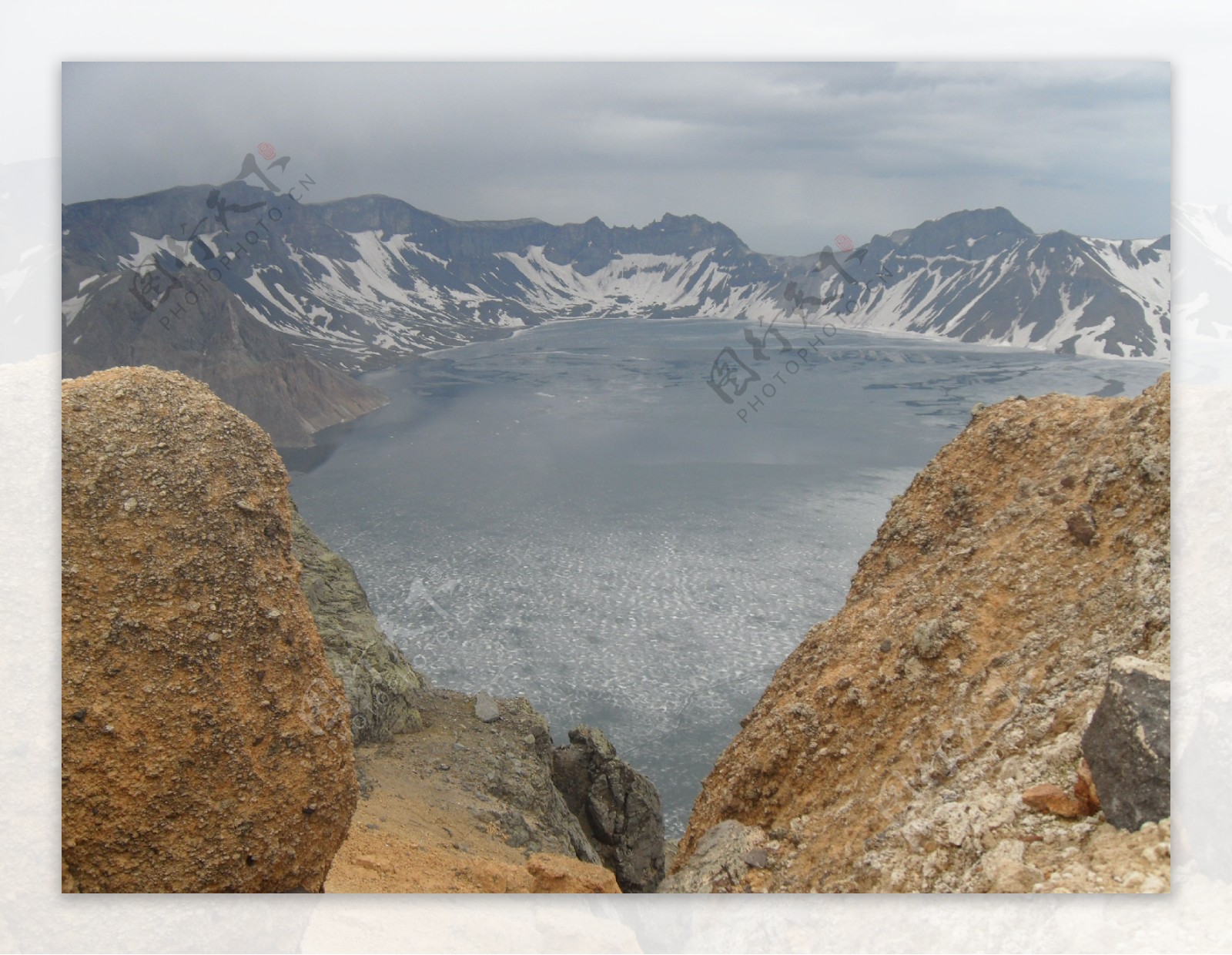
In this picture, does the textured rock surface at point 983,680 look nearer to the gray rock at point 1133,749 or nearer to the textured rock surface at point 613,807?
the gray rock at point 1133,749

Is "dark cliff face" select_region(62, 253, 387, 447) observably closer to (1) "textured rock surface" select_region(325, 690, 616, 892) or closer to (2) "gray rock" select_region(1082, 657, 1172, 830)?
(1) "textured rock surface" select_region(325, 690, 616, 892)

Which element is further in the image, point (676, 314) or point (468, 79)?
point (676, 314)

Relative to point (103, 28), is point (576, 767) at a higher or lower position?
lower

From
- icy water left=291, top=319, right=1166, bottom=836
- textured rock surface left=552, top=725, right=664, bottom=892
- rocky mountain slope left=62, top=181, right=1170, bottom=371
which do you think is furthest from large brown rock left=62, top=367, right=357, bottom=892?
icy water left=291, top=319, right=1166, bottom=836

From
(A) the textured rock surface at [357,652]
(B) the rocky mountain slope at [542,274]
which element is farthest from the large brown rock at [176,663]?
(A) the textured rock surface at [357,652]

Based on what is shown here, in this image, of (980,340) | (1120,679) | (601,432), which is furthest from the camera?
(601,432)

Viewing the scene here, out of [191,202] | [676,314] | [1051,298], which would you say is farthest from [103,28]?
[1051,298]

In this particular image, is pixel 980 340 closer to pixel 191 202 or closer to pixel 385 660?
pixel 385 660

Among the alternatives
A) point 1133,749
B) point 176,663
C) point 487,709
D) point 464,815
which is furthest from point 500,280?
point 1133,749
